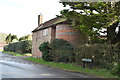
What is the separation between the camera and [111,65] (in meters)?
15.9

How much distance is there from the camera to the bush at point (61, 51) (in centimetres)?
2217

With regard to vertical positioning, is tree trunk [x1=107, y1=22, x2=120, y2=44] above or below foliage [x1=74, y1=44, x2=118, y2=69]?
above

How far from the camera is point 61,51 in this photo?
930 inches

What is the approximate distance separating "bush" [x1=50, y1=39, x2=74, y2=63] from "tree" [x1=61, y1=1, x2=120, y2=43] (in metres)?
4.05

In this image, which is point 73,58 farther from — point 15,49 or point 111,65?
point 15,49

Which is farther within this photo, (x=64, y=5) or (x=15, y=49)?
(x=15, y=49)

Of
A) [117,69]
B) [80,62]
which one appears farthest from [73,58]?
[117,69]

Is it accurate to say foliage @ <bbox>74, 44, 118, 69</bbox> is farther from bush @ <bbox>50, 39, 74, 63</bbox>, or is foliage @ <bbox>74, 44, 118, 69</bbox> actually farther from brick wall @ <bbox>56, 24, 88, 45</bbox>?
brick wall @ <bbox>56, 24, 88, 45</bbox>

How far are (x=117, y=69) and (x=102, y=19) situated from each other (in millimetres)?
4601

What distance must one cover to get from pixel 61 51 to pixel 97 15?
27.1 ft

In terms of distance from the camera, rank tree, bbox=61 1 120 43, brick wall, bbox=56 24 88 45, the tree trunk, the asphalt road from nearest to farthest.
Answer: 1. the asphalt road
2. tree, bbox=61 1 120 43
3. the tree trunk
4. brick wall, bbox=56 24 88 45

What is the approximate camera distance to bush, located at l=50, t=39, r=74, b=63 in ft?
72.8

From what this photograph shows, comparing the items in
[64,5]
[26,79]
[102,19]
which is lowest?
[26,79]

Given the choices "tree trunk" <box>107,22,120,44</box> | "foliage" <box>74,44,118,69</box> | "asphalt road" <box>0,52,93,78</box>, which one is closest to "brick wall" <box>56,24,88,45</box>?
"foliage" <box>74,44,118,69</box>
